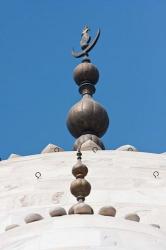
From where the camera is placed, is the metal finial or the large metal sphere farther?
the metal finial

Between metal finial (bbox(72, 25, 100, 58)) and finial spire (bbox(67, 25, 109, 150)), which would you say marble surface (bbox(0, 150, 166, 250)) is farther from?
metal finial (bbox(72, 25, 100, 58))

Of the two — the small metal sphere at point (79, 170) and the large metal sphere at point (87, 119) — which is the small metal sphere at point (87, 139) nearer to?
the large metal sphere at point (87, 119)

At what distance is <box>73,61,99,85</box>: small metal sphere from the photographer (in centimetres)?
2088

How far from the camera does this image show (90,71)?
20.9 meters

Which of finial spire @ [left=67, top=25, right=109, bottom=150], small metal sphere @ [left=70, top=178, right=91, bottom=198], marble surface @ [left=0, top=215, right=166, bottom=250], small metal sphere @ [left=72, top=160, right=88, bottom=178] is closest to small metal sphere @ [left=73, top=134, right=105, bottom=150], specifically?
finial spire @ [left=67, top=25, right=109, bottom=150]

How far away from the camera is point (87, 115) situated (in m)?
19.7

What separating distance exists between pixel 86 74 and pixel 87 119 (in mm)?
1617

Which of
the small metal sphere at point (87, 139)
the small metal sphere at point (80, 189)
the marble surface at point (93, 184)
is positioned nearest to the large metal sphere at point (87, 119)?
the small metal sphere at point (87, 139)

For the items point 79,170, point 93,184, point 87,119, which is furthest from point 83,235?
point 87,119

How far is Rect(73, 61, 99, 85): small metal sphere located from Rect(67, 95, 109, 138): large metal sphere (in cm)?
85

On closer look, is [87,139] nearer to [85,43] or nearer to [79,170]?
[85,43]

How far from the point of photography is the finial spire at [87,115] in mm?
19719

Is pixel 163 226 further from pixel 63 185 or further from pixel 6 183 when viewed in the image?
pixel 6 183

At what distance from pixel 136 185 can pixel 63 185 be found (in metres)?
1.33
